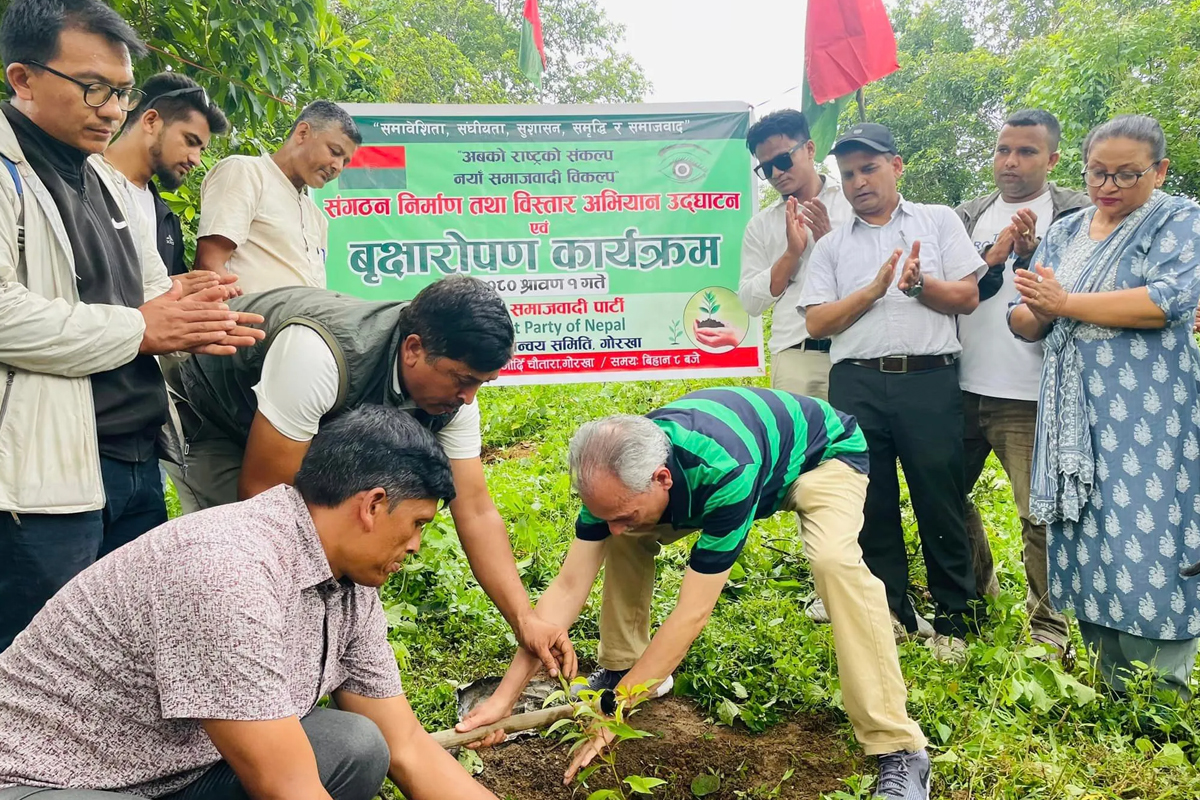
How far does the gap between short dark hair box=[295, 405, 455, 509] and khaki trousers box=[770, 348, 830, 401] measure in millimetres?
2425

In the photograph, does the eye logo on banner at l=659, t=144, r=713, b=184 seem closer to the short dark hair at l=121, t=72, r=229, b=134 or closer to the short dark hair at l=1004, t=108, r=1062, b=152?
the short dark hair at l=1004, t=108, r=1062, b=152

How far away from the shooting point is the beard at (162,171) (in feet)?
10.3

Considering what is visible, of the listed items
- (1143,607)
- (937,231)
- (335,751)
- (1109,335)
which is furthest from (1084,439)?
(335,751)

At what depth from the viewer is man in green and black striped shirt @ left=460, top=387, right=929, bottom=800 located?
2449 millimetres

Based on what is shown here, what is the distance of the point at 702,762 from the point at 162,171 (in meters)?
2.72

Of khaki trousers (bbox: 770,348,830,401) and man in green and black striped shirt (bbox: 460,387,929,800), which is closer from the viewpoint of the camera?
man in green and black striped shirt (bbox: 460,387,929,800)

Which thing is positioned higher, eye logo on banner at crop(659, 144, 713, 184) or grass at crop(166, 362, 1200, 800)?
eye logo on banner at crop(659, 144, 713, 184)

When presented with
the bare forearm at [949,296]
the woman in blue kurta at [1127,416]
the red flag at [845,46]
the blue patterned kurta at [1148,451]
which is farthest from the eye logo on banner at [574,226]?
the blue patterned kurta at [1148,451]

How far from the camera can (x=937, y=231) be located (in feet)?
11.6

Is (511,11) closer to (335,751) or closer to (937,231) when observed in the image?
(937,231)

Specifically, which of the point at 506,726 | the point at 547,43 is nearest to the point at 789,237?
the point at 506,726

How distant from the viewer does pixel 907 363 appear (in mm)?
3420

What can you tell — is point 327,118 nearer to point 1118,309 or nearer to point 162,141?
point 162,141

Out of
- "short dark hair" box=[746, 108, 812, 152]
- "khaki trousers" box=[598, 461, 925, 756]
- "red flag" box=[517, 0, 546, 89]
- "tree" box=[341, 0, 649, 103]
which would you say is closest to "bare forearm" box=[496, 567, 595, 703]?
"khaki trousers" box=[598, 461, 925, 756]
